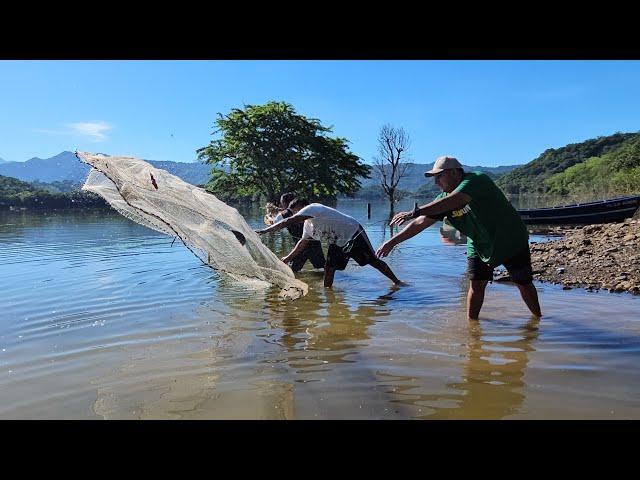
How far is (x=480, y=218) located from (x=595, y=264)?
17.6 ft

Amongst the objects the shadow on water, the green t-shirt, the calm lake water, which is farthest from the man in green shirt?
the shadow on water

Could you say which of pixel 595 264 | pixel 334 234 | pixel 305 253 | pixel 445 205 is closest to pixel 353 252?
pixel 334 234

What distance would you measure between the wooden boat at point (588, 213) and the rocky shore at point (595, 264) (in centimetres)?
1125

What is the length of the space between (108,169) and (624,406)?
5710 millimetres

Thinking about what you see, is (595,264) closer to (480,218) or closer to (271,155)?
(480,218)

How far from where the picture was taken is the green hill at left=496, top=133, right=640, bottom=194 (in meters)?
137

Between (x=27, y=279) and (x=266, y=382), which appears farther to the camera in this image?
(x=27, y=279)

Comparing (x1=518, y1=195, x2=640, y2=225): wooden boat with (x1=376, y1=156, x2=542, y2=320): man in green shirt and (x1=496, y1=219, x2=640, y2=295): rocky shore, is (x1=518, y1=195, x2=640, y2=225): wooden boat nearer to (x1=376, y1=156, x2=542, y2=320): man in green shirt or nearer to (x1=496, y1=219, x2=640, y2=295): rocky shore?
(x1=496, y1=219, x2=640, y2=295): rocky shore

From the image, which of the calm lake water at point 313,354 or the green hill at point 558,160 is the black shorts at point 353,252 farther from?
the green hill at point 558,160

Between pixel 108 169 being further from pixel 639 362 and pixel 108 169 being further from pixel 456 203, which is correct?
pixel 639 362

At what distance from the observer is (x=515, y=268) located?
5.17m

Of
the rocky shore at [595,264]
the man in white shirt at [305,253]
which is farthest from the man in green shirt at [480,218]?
the man in white shirt at [305,253]
